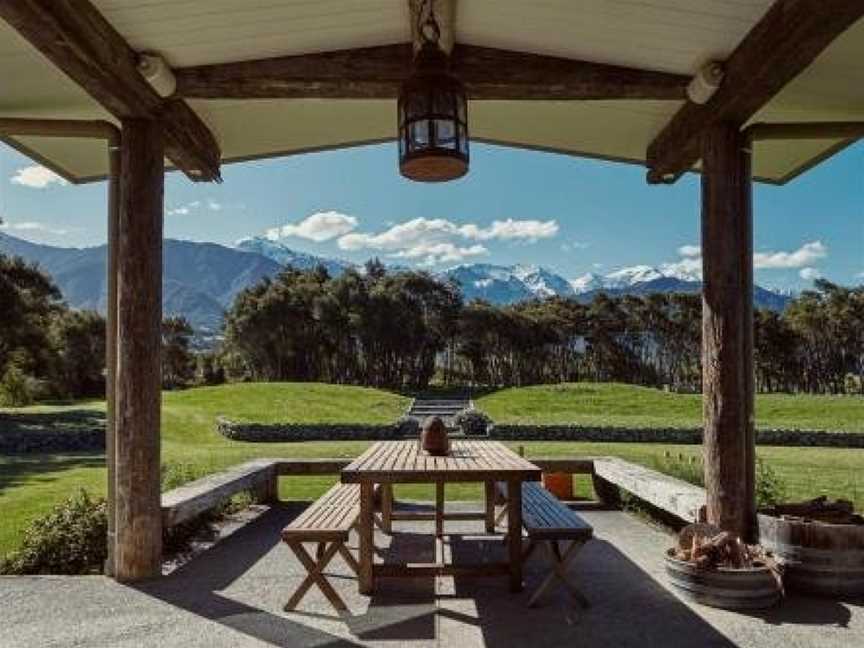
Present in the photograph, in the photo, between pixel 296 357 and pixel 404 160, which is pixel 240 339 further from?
pixel 404 160

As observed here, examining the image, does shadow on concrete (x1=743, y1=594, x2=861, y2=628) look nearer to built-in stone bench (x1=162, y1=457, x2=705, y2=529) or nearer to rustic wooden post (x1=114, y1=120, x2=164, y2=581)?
built-in stone bench (x1=162, y1=457, x2=705, y2=529)

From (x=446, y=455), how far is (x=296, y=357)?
4330 centimetres

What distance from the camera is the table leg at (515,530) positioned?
466 cm

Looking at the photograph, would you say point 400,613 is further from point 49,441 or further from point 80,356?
point 80,356

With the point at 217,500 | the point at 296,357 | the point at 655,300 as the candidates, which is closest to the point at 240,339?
the point at 296,357

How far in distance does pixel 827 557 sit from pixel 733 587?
69 centimetres

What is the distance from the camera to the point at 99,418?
84.3 feet

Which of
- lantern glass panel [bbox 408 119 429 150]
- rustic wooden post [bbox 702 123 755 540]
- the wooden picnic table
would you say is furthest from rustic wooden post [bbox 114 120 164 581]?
rustic wooden post [bbox 702 123 755 540]

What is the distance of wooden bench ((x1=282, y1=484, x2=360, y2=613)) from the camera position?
4180 millimetres

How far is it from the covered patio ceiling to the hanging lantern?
90cm

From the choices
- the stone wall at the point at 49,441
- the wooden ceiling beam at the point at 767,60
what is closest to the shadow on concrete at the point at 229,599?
the wooden ceiling beam at the point at 767,60

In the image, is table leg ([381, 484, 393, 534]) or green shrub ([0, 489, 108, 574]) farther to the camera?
table leg ([381, 484, 393, 534])

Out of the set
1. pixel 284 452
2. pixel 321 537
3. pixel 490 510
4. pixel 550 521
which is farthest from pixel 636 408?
→ pixel 321 537

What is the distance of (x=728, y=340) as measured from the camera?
5.18 metres
